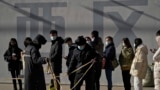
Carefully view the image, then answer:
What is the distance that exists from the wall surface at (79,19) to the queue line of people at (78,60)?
98.7 inches

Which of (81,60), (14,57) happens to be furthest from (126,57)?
(14,57)

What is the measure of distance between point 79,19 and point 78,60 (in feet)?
17.9

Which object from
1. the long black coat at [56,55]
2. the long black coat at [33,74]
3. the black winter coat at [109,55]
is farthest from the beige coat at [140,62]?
the long black coat at [33,74]

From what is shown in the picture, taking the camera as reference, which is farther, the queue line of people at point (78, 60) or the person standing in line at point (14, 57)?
the person standing in line at point (14, 57)

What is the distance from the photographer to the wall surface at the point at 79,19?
1605cm

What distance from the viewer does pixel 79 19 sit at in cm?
1669

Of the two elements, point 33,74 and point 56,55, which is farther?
point 56,55

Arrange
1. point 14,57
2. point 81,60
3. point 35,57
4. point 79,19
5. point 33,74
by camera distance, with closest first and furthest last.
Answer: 1. point 35,57
2. point 33,74
3. point 81,60
4. point 14,57
5. point 79,19

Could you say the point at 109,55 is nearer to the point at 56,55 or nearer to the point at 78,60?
the point at 56,55

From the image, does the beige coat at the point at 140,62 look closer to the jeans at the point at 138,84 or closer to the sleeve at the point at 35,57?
the jeans at the point at 138,84

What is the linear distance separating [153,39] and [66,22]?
10.00ft

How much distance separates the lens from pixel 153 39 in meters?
16.0

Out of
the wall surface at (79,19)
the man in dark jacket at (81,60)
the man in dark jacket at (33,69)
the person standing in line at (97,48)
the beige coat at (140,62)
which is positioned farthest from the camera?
the wall surface at (79,19)

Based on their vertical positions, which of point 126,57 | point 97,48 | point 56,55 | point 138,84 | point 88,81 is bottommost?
point 138,84
